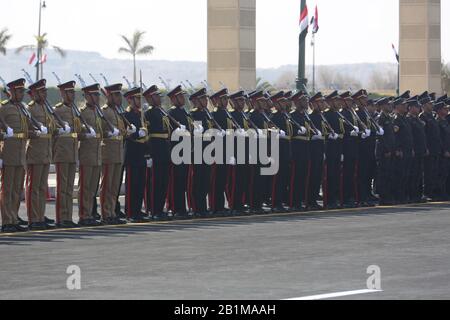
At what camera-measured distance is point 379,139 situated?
22.8 m

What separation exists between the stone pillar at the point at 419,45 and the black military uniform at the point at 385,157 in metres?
15.8

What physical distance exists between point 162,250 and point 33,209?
11.4ft

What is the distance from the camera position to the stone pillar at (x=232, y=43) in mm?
32469

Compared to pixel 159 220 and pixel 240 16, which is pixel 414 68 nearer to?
pixel 240 16

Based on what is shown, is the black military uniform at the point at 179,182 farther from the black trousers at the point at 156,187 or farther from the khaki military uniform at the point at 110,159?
the khaki military uniform at the point at 110,159

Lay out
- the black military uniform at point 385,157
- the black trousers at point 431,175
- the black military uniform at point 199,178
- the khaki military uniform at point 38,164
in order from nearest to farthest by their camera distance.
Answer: the khaki military uniform at point 38,164
the black military uniform at point 199,178
the black military uniform at point 385,157
the black trousers at point 431,175

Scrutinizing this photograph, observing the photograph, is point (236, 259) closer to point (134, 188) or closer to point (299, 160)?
point (134, 188)

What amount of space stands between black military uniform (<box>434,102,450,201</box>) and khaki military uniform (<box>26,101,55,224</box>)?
8.33 m

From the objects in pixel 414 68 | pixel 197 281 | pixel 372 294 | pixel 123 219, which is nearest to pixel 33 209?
pixel 123 219

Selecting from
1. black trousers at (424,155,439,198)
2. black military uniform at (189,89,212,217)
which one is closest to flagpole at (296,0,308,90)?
black trousers at (424,155,439,198)

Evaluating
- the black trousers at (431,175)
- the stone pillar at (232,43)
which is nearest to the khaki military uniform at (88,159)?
the black trousers at (431,175)

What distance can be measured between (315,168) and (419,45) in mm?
17760

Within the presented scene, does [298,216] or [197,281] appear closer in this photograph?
[197,281]

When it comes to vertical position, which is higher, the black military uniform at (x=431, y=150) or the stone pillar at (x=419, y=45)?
the stone pillar at (x=419, y=45)
